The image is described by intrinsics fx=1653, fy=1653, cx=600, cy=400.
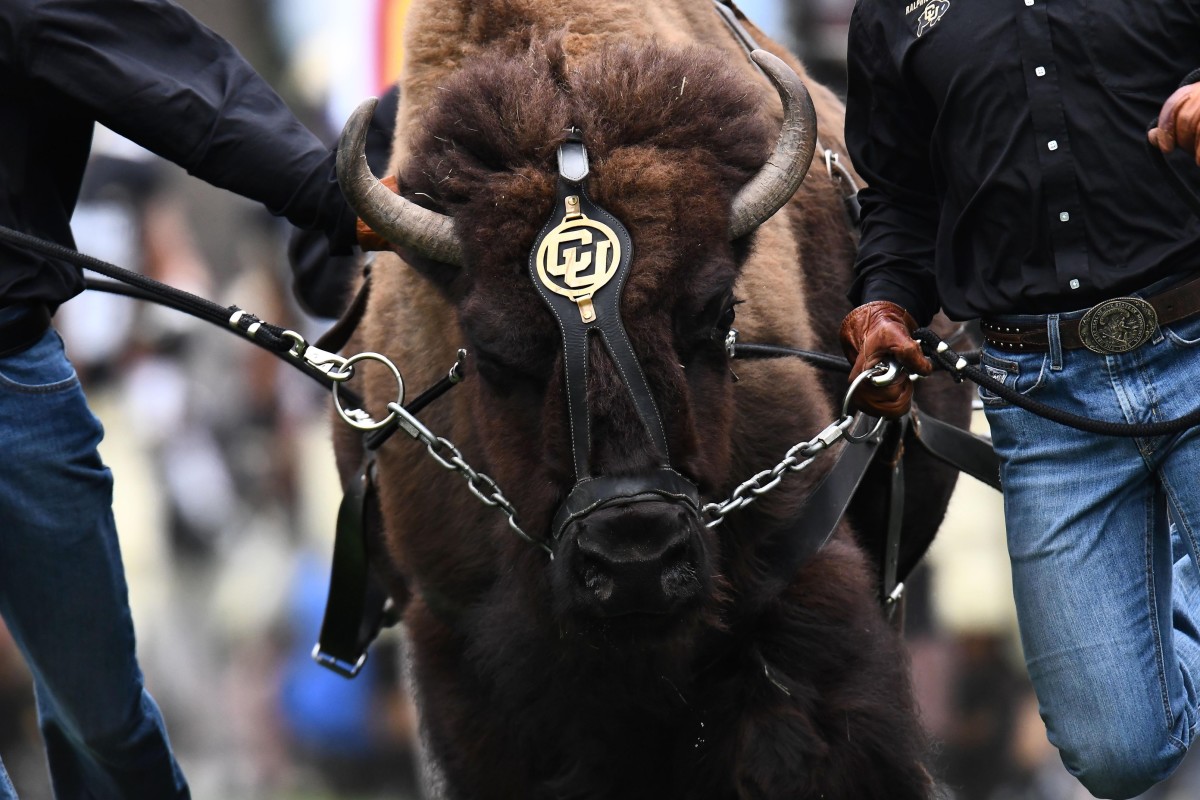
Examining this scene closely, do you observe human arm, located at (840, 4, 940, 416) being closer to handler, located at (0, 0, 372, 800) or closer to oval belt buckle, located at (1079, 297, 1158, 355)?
oval belt buckle, located at (1079, 297, 1158, 355)

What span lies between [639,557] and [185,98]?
5.73ft

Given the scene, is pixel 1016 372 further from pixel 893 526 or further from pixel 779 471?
pixel 893 526

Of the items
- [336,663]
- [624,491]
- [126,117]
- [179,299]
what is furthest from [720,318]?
[336,663]

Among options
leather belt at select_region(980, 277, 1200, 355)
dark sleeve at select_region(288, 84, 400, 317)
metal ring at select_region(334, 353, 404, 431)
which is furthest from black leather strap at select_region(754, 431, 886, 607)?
dark sleeve at select_region(288, 84, 400, 317)

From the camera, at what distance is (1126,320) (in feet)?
11.5

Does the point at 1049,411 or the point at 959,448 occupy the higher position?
the point at 1049,411

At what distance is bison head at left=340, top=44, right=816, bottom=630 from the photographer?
11.9 feet

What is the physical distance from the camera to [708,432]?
12.8 ft

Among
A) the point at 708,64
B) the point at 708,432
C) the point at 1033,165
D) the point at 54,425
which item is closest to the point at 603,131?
the point at 708,64

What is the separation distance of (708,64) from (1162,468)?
1483 millimetres

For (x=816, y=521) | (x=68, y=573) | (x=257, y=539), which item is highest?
(x=68, y=573)

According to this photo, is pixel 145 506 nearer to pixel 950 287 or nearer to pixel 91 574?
pixel 91 574

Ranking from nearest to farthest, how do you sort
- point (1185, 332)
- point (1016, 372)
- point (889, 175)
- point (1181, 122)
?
point (1181, 122) < point (1185, 332) < point (1016, 372) < point (889, 175)

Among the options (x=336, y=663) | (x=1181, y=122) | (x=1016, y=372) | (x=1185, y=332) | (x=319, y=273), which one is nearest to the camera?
(x=1181, y=122)
